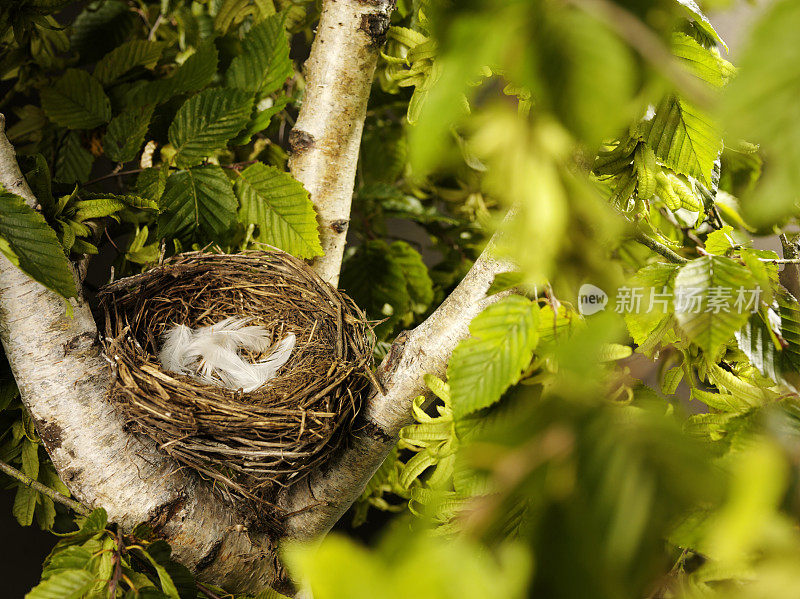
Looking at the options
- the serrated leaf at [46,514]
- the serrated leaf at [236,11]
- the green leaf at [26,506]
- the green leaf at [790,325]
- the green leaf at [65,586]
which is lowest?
the serrated leaf at [46,514]

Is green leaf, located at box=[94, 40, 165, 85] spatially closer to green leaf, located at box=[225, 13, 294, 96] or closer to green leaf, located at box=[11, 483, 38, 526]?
green leaf, located at box=[225, 13, 294, 96]

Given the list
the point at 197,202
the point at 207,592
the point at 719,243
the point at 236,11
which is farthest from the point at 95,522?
the point at 236,11

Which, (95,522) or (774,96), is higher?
(774,96)

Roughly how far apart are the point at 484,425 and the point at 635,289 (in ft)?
0.46

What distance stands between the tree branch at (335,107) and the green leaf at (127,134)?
0.19 metres

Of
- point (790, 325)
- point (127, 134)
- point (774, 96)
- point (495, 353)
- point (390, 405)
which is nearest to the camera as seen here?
point (774, 96)

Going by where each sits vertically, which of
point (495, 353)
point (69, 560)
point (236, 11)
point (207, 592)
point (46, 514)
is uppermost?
point (495, 353)

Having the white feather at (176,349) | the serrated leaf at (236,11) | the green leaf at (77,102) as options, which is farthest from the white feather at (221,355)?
the serrated leaf at (236,11)

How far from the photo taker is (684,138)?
1.51ft

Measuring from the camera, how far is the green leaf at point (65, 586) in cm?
40

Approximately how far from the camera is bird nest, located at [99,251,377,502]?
569 mm

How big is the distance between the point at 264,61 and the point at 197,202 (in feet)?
0.74

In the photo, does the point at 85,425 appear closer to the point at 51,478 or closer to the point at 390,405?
the point at 51,478

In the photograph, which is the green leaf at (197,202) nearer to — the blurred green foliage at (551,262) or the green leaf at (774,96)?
the blurred green foliage at (551,262)
